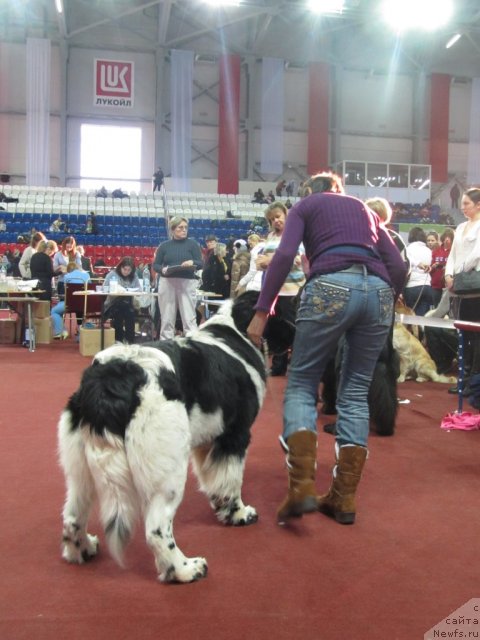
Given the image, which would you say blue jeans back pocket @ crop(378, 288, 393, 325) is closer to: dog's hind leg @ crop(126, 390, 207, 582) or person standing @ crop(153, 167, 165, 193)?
dog's hind leg @ crop(126, 390, 207, 582)

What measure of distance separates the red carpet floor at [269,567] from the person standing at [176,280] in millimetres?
3431

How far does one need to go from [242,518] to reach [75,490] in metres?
0.77

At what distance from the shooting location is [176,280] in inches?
269

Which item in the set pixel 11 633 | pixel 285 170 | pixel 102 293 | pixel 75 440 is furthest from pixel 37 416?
pixel 285 170

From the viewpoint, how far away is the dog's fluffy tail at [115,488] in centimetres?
190

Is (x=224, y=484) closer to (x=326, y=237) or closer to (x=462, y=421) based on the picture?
(x=326, y=237)

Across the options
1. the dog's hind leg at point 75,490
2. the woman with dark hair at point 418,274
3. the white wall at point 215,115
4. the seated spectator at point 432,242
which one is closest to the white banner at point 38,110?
the white wall at point 215,115

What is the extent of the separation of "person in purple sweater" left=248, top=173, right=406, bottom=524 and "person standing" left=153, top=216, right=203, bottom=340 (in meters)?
4.35

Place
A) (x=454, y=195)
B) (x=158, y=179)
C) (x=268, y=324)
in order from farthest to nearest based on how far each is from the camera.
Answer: (x=454, y=195), (x=158, y=179), (x=268, y=324)

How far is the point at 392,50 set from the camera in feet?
74.9

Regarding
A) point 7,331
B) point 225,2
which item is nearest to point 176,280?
point 7,331

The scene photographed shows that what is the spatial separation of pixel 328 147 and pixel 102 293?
16737 millimetres

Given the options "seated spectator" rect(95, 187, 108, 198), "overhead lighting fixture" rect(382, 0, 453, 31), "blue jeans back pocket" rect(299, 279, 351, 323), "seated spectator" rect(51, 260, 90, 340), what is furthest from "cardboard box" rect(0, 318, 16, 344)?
"overhead lighting fixture" rect(382, 0, 453, 31)

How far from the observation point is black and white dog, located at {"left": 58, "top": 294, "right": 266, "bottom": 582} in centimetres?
190
